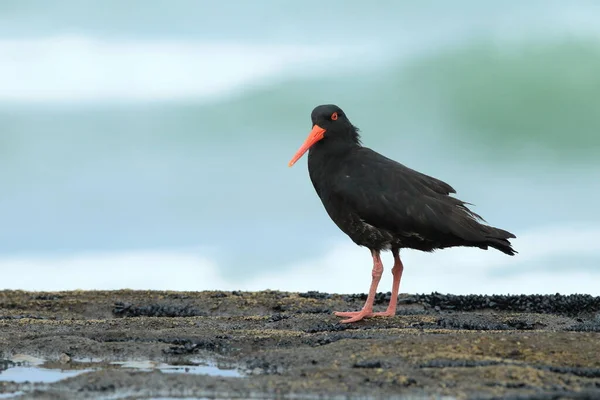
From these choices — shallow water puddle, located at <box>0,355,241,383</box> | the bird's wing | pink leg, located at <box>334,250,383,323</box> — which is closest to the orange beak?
the bird's wing

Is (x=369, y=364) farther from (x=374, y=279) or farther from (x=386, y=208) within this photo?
(x=374, y=279)

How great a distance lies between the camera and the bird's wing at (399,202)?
1198cm

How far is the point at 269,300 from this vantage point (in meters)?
15.7

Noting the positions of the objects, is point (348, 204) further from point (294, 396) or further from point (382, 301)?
point (294, 396)

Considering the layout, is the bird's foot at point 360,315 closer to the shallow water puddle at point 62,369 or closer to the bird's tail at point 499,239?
the bird's tail at point 499,239

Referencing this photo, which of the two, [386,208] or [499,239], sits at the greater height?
[386,208]

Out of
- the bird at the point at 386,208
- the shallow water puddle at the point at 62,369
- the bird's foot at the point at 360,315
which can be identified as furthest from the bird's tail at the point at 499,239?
the shallow water puddle at the point at 62,369

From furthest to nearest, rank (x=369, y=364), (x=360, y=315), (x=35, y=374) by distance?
(x=360, y=315) < (x=35, y=374) < (x=369, y=364)

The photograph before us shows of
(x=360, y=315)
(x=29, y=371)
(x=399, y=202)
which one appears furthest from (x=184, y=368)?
(x=399, y=202)

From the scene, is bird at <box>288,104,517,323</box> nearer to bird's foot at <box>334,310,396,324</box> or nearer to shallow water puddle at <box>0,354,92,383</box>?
bird's foot at <box>334,310,396,324</box>

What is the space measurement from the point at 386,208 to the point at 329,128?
1.64 m

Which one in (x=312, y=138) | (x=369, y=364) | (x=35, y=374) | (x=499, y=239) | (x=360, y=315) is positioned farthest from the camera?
(x=312, y=138)

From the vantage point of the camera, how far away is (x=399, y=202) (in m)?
12.0

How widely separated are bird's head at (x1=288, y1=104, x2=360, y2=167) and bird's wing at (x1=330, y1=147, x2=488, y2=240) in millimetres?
572
